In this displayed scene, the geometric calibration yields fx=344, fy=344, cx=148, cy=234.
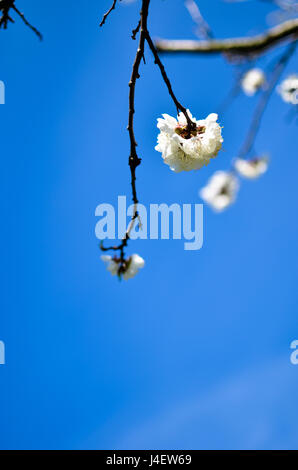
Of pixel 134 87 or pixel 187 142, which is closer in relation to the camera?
pixel 134 87

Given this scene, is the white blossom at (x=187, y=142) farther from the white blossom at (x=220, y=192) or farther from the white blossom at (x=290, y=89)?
the white blossom at (x=290, y=89)

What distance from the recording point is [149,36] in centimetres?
101

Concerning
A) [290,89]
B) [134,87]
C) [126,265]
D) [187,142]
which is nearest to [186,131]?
[187,142]

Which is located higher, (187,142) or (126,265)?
(187,142)

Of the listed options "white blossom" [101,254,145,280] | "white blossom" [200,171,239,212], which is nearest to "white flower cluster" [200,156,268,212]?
"white blossom" [200,171,239,212]

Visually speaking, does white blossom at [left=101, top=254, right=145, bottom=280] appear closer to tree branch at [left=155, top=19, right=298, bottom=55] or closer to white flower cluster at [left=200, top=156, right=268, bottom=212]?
white flower cluster at [left=200, top=156, right=268, bottom=212]

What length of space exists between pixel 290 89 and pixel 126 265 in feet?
5.57

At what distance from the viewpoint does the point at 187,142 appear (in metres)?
1.18

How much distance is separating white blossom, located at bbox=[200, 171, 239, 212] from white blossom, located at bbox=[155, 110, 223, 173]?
17cm

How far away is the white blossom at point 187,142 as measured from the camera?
1.17 metres

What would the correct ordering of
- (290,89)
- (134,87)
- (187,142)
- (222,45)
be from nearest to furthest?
(222,45) < (134,87) < (187,142) < (290,89)

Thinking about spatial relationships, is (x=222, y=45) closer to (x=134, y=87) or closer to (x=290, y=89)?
(x=134, y=87)
